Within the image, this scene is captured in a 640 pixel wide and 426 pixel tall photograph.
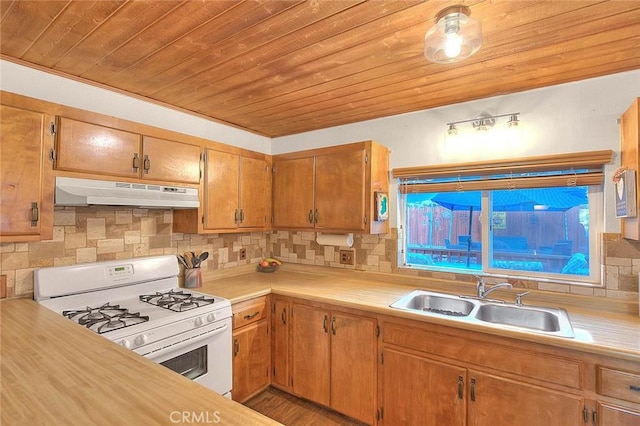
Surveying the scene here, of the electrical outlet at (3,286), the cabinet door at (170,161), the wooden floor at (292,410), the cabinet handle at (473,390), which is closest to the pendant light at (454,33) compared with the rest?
the cabinet handle at (473,390)

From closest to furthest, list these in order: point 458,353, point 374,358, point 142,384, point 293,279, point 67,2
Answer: point 142,384 → point 67,2 → point 458,353 → point 374,358 → point 293,279

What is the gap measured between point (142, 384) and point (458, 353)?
1.57m

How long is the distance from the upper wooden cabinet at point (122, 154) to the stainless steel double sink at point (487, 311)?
1.78 m

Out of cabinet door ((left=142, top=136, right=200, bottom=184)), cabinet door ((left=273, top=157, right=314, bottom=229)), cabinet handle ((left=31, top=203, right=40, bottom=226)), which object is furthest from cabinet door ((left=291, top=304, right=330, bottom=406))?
cabinet handle ((left=31, top=203, right=40, bottom=226))

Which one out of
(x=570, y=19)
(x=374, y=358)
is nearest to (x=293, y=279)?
(x=374, y=358)

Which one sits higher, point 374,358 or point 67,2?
point 67,2

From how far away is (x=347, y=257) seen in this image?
2.89m

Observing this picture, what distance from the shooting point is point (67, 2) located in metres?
1.28

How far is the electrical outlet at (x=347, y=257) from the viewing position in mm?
2865

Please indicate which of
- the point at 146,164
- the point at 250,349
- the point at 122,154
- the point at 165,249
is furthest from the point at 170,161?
the point at 250,349

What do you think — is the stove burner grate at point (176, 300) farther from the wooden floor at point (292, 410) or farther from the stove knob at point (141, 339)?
the wooden floor at point (292, 410)

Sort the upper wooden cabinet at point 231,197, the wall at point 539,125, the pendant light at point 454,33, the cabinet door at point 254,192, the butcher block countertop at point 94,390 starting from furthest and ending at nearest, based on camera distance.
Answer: the cabinet door at point 254,192, the upper wooden cabinet at point 231,197, the wall at point 539,125, the pendant light at point 454,33, the butcher block countertop at point 94,390

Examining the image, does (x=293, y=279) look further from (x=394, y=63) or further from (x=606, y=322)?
(x=606, y=322)

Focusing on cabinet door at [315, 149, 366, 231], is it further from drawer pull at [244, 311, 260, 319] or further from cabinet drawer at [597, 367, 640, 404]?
cabinet drawer at [597, 367, 640, 404]
